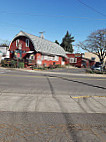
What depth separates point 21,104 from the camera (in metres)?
4.97

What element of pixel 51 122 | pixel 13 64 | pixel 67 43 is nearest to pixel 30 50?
pixel 13 64

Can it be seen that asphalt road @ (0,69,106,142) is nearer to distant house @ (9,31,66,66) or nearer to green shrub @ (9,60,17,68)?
green shrub @ (9,60,17,68)

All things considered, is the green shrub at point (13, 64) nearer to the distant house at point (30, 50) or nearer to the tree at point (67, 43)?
the distant house at point (30, 50)

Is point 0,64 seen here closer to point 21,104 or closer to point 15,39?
point 15,39

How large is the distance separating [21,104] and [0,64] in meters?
→ 25.3

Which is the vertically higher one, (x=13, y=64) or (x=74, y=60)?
(x=74, y=60)

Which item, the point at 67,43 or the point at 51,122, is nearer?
the point at 51,122

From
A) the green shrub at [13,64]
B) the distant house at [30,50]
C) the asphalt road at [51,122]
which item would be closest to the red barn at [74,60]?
the distant house at [30,50]

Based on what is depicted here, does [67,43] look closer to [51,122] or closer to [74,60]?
[74,60]

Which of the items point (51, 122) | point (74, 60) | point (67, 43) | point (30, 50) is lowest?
point (51, 122)

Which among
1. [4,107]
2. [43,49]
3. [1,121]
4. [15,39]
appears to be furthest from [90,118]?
[15,39]

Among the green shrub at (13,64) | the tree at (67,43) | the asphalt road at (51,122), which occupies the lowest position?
the asphalt road at (51,122)

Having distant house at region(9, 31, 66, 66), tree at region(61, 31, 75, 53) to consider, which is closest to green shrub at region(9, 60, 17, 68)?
distant house at region(9, 31, 66, 66)

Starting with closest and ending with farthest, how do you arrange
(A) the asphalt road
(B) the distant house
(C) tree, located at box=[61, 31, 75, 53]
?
(A) the asphalt road
(B) the distant house
(C) tree, located at box=[61, 31, 75, 53]
